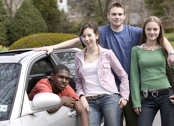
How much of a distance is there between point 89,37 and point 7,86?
1014 mm

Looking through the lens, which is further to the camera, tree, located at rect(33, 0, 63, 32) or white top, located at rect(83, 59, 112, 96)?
tree, located at rect(33, 0, 63, 32)

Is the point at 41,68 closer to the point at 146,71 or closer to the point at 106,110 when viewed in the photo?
the point at 106,110

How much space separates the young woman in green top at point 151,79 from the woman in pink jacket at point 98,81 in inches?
6.4

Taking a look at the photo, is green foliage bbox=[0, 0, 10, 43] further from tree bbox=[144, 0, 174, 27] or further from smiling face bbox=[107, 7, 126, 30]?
smiling face bbox=[107, 7, 126, 30]

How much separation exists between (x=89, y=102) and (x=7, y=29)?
33583 mm

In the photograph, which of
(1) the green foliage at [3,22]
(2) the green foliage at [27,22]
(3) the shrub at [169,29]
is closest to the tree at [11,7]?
(1) the green foliage at [3,22]

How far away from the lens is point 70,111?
11.8 ft

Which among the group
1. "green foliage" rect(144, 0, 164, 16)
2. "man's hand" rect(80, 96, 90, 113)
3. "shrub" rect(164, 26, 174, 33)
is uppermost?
"green foliage" rect(144, 0, 164, 16)

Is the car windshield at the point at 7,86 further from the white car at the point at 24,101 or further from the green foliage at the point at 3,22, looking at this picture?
the green foliage at the point at 3,22

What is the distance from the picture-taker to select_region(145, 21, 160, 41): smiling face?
3738mm

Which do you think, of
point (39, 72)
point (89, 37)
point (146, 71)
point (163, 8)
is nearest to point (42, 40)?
point (39, 72)

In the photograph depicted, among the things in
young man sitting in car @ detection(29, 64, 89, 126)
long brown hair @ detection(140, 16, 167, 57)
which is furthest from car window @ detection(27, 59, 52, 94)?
long brown hair @ detection(140, 16, 167, 57)

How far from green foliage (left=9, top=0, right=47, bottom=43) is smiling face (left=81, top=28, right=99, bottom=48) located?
31.6 m

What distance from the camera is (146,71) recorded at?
373 centimetres
